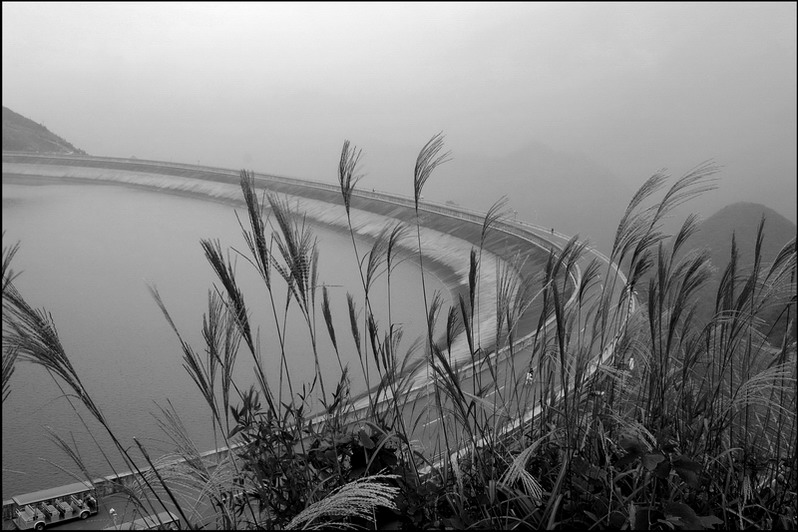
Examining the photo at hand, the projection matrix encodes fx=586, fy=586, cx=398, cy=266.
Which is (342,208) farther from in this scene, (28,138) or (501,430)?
(28,138)

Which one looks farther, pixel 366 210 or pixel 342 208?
pixel 366 210

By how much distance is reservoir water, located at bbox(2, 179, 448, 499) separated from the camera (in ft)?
17.1

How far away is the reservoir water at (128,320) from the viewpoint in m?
5.22

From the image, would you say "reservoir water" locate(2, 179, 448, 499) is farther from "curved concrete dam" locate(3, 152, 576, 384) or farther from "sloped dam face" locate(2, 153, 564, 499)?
"curved concrete dam" locate(3, 152, 576, 384)

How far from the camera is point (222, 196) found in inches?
805

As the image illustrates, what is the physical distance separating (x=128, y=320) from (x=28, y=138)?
2351cm

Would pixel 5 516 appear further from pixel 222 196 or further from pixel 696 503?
pixel 222 196

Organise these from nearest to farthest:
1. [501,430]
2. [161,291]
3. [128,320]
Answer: [501,430] → [128,320] → [161,291]

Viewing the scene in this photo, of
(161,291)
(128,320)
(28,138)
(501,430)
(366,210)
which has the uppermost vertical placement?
(28,138)

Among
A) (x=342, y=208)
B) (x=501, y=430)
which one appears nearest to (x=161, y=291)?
(x=342, y=208)

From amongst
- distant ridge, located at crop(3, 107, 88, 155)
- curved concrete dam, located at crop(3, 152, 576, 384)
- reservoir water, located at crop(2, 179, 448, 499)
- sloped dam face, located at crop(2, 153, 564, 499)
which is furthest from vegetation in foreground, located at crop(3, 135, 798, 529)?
distant ridge, located at crop(3, 107, 88, 155)

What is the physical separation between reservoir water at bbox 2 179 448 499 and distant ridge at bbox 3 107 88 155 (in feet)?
37.0

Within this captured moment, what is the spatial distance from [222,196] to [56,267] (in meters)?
9.51

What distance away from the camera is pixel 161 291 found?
355 inches
